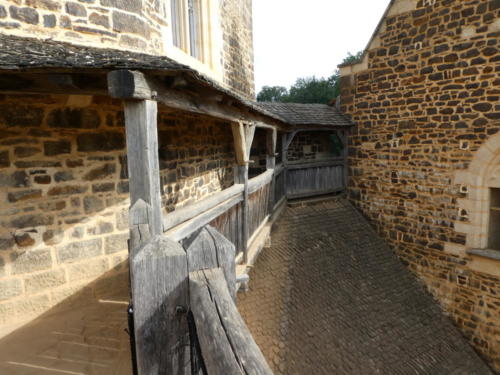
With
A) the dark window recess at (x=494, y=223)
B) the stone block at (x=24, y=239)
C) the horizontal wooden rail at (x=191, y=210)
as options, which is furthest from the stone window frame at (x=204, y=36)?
the dark window recess at (x=494, y=223)

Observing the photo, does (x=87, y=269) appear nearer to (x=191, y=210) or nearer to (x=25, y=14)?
(x=191, y=210)

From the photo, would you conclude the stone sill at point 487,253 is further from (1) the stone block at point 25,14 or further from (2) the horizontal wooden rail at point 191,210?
(1) the stone block at point 25,14

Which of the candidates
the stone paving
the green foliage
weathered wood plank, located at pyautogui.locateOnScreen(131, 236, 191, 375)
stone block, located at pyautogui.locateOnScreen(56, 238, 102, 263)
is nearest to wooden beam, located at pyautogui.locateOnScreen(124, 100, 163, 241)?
weathered wood plank, located at pyautogui.locateOnScreen(131, 236, 191, 375)

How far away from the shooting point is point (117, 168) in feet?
13.3

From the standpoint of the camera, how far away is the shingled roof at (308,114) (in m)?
8.40

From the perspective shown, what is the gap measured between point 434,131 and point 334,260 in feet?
12.1

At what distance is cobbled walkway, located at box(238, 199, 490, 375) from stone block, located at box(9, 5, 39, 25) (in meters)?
4.14

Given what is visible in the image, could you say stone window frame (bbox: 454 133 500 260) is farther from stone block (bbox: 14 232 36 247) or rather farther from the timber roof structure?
stone block (bbox: 14 232 36 247)

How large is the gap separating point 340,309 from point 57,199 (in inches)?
188

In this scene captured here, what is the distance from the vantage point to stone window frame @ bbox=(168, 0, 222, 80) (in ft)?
19.3

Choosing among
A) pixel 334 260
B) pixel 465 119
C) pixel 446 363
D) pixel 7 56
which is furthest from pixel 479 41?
pixel 7 56

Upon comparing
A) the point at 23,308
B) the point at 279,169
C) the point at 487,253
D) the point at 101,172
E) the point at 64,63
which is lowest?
the point at 487,253

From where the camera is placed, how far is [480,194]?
6723 mm

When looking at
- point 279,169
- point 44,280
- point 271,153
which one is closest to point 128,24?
point 44,280
